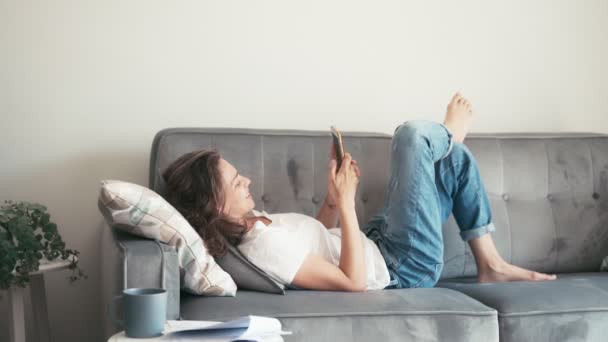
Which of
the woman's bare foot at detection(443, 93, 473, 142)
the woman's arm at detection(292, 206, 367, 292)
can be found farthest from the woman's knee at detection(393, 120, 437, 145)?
the woman's arm at detection(292, 206, 367, 292)

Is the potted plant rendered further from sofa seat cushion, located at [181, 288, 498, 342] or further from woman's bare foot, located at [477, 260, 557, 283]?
woman's bare foot, located at [477, 260, 557, 283]

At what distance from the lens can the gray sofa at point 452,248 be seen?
63.5 inches

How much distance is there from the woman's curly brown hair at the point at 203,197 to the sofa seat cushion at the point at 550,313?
2.23 ft

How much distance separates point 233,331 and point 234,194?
78 centimetres

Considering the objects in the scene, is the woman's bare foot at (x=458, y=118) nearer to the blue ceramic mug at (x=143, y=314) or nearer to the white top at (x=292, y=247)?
the white top at (x=292, y=247)

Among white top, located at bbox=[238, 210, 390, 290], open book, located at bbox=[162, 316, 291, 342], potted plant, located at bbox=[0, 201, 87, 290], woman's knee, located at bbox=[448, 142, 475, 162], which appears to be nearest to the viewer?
open book, located at bbox=[162, 316, 291, 342]

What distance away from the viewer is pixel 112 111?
98.7 inches

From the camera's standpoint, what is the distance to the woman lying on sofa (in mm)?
1821

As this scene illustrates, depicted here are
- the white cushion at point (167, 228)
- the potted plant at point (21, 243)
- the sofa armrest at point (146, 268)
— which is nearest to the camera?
the sofa armrest at point (146, 268)

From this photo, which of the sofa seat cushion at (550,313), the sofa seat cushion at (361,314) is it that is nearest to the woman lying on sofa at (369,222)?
the sofa seat cushion at (361,314)

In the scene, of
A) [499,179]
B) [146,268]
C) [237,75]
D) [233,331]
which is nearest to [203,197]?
[146,268]

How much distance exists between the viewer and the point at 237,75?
2.61 meters

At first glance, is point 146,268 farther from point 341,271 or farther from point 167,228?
point 341,271

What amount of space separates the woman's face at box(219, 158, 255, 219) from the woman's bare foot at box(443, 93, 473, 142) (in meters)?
0.73
